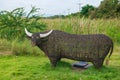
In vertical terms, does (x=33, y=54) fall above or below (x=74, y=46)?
below

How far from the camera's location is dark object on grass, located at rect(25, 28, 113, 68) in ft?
23.5

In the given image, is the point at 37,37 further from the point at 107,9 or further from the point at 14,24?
the point at 107,9

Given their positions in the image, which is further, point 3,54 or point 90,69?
point 3,54

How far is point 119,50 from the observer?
11.5 m

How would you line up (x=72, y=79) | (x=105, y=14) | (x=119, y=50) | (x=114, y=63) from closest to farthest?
1. (x=72, y=79)
2. (x=114, y=63)
3. (x=119, y=50)
4. (x=105, y=14)

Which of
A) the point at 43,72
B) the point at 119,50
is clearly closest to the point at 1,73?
the point at 43,72

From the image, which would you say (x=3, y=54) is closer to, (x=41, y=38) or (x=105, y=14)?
(x=41, y=38)

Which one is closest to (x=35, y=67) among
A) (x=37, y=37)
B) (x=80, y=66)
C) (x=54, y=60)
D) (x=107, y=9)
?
(x=54, y=60)

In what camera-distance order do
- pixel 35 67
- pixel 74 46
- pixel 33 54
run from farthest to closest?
pixel 33 54 → pixel 35 67 → pixel 74 46

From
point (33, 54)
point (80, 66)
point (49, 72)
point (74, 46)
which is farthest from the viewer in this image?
point (33, 54)

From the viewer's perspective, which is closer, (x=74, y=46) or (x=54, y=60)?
(x=74, y=46)

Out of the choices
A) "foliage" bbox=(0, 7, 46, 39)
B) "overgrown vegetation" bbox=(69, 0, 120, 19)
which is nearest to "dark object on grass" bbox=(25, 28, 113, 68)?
"foliage" bbox=(0, 7, 46, 39)

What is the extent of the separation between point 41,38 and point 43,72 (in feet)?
2.54

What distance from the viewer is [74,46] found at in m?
7.24
